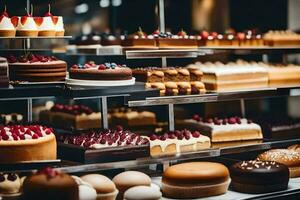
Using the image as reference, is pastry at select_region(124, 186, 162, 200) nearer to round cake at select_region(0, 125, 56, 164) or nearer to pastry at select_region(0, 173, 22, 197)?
round cake at select_region(0, 125, 56, 164)

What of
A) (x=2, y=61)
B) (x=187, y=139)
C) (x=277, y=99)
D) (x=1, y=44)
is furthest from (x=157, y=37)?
(x=277, y=99)

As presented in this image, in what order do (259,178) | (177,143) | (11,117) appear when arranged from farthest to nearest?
(11,117)
(177,143)
(259,178)

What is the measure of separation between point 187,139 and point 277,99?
2.84 metres

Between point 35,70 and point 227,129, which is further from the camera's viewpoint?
point 227,129

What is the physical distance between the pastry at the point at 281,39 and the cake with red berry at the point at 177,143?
156 cm

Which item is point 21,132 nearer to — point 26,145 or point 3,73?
point 26,145

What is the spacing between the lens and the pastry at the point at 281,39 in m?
6.95

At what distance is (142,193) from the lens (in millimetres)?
4906

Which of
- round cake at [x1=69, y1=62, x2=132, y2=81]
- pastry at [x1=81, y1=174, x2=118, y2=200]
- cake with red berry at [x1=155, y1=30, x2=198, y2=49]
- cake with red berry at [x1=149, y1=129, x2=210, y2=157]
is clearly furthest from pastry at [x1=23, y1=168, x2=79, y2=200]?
cake with red berry at [x1=155, y1=30, x2=198, y2=49]

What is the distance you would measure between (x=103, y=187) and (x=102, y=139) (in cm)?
45

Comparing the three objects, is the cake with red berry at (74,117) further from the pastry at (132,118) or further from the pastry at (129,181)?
the pastry at (129,181)

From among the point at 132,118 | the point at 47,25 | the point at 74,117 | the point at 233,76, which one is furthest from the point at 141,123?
the point at 47,25

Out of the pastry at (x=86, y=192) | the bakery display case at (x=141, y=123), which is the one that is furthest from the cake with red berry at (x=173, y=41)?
the pastry at (x=86, y=192)

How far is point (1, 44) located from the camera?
559 centimetres
